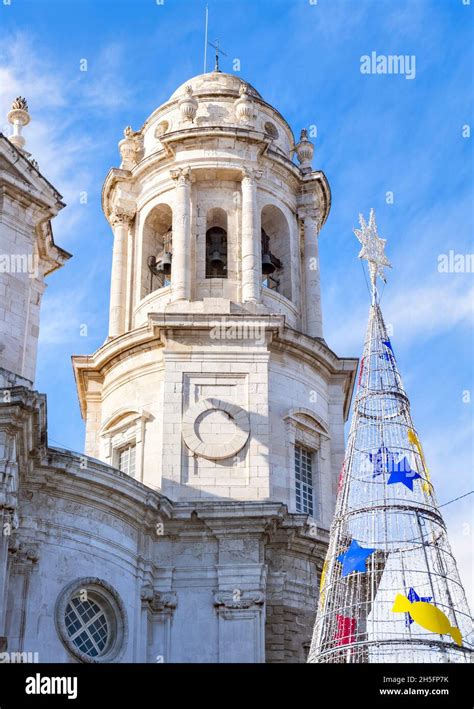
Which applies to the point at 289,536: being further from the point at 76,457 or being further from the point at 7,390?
the point at 7,390

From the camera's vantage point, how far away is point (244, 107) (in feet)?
130

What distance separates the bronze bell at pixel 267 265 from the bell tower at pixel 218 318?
0.14ft

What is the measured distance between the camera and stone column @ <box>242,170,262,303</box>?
3584 centimetres

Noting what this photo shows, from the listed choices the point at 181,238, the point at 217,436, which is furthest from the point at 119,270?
the point at 217,436

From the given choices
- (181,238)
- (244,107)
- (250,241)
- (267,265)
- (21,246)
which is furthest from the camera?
(244,107)

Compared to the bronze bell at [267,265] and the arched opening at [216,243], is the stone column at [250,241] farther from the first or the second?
the bronze bell at [267,265]

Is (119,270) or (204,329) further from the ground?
(119,270)

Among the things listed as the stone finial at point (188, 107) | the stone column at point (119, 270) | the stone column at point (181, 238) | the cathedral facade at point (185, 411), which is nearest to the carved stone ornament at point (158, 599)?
the cathedral facade at point (185, 411)

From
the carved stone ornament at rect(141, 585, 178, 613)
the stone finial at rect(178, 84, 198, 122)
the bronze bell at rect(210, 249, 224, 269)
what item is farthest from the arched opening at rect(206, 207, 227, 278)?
the carved stone ornament at rect(141, 585, 178, 613)

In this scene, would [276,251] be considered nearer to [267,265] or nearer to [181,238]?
[267,265]

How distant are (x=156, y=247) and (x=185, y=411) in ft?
25.4

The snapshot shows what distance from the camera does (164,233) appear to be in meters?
39.4

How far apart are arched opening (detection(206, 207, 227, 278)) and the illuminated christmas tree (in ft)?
38.4
